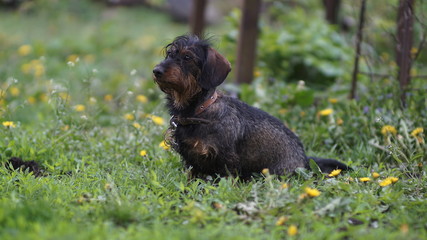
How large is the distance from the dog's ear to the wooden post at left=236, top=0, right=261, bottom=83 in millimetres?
3646

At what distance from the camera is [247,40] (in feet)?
25.2

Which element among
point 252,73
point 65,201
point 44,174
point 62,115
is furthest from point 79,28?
point 65,201

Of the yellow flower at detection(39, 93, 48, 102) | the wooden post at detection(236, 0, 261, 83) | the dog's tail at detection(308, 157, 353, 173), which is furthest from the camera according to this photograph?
the yellow flower at detection(39, 93, 48, 102)

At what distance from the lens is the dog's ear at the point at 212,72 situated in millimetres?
4102

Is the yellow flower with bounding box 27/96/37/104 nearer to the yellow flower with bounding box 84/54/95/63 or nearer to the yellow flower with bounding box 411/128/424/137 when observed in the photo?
the yellow flower with bounding box 84/54/95/63

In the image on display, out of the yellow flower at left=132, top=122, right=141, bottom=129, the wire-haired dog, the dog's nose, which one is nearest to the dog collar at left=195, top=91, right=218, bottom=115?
the wire-haired dog

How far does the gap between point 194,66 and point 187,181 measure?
3.48 feet

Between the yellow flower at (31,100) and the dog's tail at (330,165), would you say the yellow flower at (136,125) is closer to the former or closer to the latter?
the dog's tail at (330,165)

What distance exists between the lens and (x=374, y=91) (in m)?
6.31

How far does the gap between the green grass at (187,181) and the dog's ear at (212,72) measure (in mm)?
816

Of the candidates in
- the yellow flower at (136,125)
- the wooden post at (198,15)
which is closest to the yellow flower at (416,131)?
the yellow flower at (136,125)

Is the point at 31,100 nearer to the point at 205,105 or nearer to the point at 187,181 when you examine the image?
the point at 187,181

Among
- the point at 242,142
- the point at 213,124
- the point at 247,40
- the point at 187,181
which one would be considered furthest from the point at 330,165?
the point at 247,40

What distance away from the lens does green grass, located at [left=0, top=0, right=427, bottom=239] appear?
320 cm
